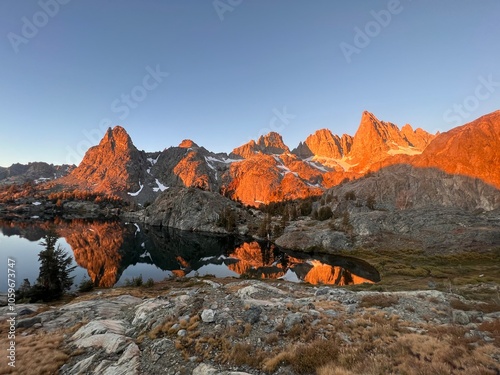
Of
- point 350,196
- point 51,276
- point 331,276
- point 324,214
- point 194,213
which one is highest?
point 350,196

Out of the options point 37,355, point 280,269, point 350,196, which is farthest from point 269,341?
point 350,196

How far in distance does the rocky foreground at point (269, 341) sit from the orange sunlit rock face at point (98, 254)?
4268 centimetres

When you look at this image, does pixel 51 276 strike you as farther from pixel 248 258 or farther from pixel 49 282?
pixel 248 258

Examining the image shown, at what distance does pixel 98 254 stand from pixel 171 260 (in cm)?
2516

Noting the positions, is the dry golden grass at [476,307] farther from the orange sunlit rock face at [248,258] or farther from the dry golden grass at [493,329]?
the orange sunlit rock face at [248,258]

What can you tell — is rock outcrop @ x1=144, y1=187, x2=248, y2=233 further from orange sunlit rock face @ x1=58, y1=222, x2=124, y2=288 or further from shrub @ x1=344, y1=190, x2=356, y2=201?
shrub @ x1=344, y1=190, x2=356, y2=201

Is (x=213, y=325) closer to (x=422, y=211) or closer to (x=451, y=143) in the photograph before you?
(x=422, y=211)

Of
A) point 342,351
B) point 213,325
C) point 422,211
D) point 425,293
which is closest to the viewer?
point 342,351

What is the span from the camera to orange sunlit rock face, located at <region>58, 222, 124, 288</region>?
62406 millimetres

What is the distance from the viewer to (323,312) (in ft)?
64.3

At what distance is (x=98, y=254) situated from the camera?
85.3m

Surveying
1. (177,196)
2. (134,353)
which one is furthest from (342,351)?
(177,196)

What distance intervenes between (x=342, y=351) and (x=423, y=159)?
226m

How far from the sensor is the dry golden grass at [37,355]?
14.1 metres
